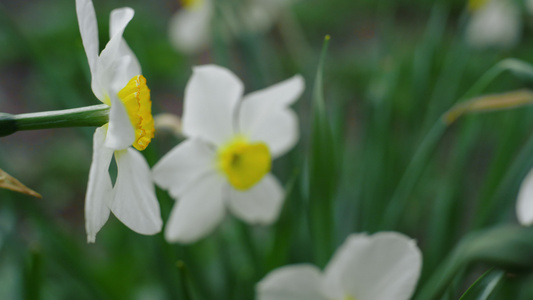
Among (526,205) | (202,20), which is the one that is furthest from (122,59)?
(202,20)

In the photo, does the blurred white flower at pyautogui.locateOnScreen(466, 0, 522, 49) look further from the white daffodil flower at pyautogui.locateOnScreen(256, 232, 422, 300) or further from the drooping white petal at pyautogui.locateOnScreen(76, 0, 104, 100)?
the drooping white petal at pyautogui.locateOnScreen(76, 0, 104, 100)

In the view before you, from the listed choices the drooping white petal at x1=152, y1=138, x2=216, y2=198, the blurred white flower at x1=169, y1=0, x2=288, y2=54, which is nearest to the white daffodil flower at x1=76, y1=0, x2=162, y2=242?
the drooping white petal at x1=152, y1=138, x2=216, y2=198

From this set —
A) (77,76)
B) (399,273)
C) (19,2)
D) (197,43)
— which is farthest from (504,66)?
(19,2)

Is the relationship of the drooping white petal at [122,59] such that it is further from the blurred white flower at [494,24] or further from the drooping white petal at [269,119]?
the blurred white flower at [494,24]

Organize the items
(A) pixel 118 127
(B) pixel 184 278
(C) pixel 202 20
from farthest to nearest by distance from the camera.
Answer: (C) pixel 202 20 → (B) pixel 184 278 → (A) pixel 118 127

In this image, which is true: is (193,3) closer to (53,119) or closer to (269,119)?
(269,119)

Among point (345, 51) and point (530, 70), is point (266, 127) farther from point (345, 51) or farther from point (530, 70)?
point (345, 51)

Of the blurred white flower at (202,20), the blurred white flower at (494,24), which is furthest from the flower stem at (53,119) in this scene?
the blurred white flower at (494,24)
